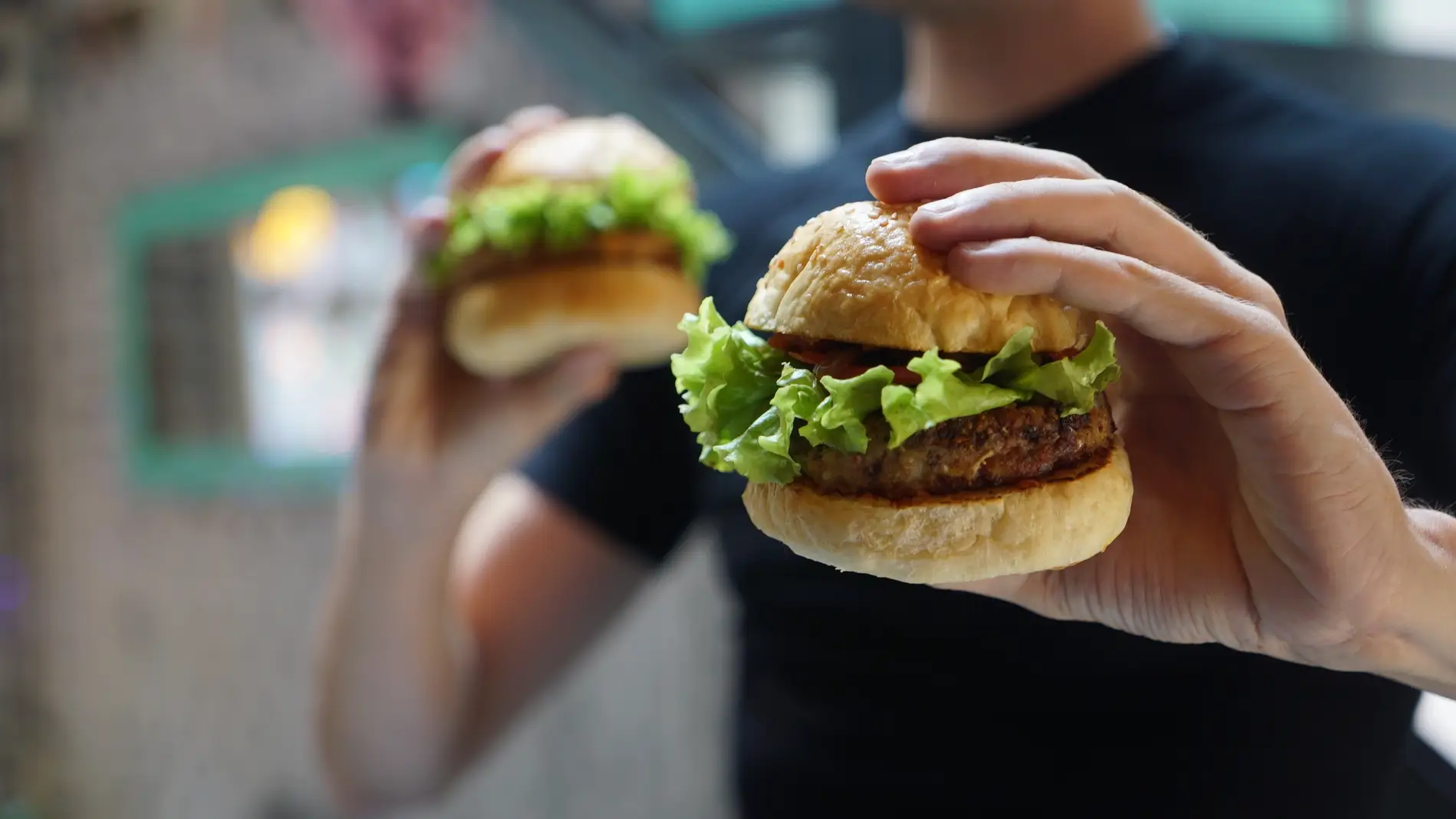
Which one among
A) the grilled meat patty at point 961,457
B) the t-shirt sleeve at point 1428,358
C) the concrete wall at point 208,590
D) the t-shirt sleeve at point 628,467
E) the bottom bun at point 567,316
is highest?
the t-shirt sleeve at point 1428,358

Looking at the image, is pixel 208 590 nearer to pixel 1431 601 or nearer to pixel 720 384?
pixel 720 384

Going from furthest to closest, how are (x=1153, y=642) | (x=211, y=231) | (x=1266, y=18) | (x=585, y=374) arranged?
(x=211, y=231), (x=585, y=374), (x=1266, y=18), (x=1153, y=642)

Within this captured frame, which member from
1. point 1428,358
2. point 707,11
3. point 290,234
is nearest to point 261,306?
point 290,234

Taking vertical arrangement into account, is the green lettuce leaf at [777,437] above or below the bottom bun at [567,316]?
above

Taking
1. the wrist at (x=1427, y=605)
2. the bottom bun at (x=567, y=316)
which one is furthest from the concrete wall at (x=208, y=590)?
the wrist at (x=1427, y=605)

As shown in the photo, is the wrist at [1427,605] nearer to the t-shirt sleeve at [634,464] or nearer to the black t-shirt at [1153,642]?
the black t-shirt at [1153,642]

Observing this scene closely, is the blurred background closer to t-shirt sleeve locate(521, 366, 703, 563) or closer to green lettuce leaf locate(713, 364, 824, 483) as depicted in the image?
t-shirt sleeve locate(521, 366, 703, 563)
